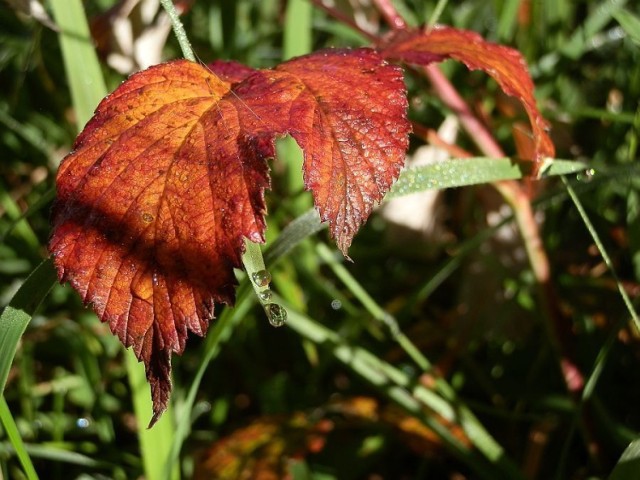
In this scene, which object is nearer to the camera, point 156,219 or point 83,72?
point 156,219

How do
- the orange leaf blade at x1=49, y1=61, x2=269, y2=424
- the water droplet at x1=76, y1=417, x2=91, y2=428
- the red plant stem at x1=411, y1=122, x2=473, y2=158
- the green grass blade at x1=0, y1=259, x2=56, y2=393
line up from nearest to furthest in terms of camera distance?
the orange leaf blade at x1=49, y1=61, x2=269, y2=424 < the green grass blade at x1=0, y1=259, x2=56, y2=393 < the red plant stem at x1=411, y1=122, x2=473, y2=158 < the water droplet at x1=76, y1=417, x2=91, y2=428

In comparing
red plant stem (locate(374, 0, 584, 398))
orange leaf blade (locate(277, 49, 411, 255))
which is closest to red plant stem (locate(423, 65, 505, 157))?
red plant stem (locate(374, 0, 584, 398))

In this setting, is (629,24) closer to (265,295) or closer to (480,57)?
(480,57)

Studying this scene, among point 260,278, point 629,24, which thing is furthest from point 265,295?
point 629,24

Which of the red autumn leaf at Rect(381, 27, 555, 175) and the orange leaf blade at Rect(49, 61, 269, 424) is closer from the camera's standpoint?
the orange leaf blade at Rect(49, 61, 269, 424)

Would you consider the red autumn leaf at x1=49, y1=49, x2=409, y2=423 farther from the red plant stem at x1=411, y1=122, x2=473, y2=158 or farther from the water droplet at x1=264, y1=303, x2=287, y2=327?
the red plant stem at x1=411, y1=122, x2=473, y2=158

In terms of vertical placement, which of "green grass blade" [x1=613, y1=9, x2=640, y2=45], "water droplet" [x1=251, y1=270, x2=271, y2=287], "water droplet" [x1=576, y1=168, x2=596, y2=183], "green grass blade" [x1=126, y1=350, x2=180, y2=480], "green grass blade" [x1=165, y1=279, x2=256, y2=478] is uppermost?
"green grass blade" [x1=613, y1=9, x2=640, y2=45]

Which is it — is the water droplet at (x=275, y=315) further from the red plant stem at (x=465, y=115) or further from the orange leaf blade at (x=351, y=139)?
the red plant stem at (x=465, y=115)

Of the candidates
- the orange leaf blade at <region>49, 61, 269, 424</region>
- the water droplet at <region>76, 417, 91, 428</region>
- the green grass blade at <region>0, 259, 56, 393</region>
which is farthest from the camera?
the water droplet at <region>76, 417, 91, 428</region>
